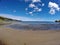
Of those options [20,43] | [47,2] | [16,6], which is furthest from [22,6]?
[20,43]

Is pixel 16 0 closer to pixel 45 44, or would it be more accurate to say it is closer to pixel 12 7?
pixel 12 7

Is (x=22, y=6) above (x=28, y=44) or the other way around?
above

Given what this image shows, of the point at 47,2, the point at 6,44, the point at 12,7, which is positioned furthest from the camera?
the point at 12,7

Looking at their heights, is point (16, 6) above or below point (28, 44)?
above

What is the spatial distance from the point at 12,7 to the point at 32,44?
104 inches

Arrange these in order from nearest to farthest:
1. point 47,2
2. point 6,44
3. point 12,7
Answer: point 6,44 → point 47,2 → point 12,7

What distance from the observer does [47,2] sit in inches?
278

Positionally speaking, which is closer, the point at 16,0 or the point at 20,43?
the point at 20,43

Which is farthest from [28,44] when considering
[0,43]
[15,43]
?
[0,43]

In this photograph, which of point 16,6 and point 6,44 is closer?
point 6,44

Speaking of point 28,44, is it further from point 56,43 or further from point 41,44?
point 56,43

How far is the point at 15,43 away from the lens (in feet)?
18.7

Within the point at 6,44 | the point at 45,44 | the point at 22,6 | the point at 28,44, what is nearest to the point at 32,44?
the point at 28,44

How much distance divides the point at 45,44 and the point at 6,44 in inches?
57.3
